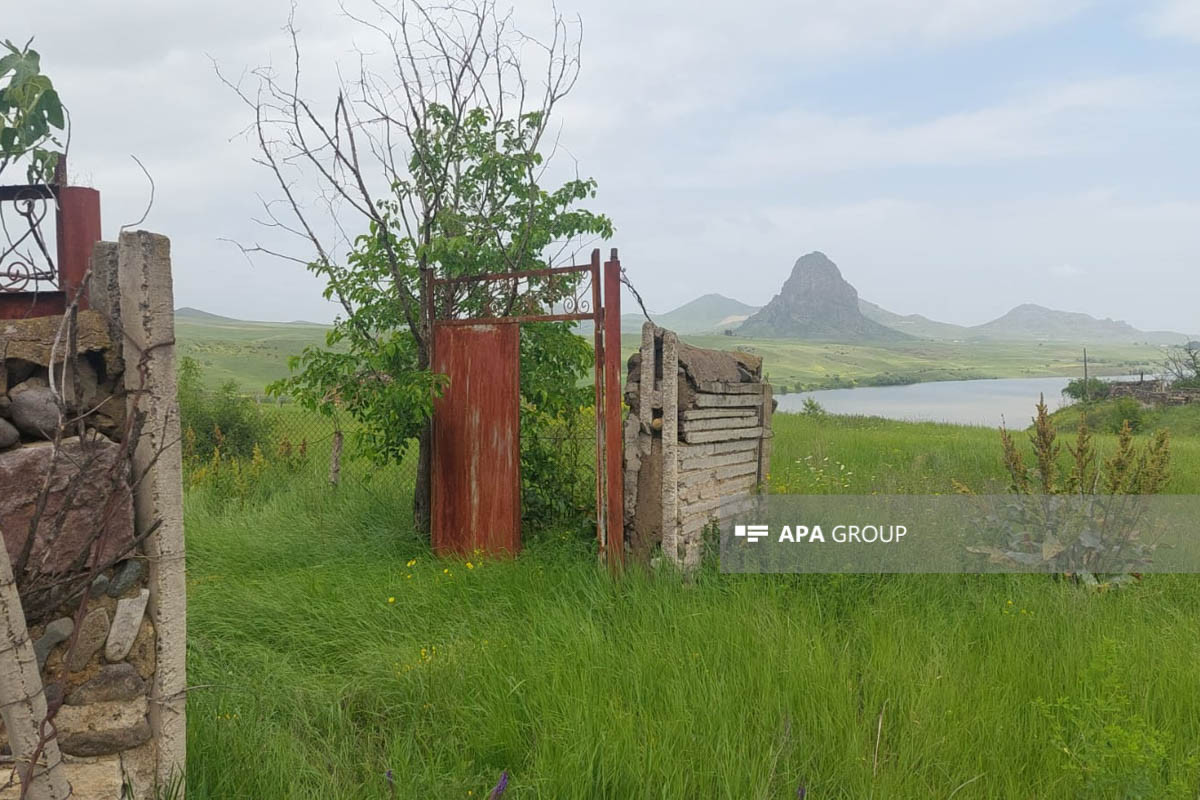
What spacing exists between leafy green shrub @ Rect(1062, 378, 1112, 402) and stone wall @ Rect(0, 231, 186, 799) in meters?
27.6

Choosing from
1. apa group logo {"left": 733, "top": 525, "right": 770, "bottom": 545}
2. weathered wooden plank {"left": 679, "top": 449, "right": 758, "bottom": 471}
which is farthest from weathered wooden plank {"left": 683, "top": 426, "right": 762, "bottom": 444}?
apa group logo {"left": 733, "top": 525, "right": 770, "bottom": 545}

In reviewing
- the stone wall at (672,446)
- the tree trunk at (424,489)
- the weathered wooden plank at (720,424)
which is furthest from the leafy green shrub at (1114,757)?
the tree trunk at (424,489)

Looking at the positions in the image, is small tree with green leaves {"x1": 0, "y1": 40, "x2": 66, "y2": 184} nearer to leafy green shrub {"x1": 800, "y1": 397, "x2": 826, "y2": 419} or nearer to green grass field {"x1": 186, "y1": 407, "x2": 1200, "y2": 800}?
green grass field {"x1": 186, "y1": 407, "x2": 1200, "y2": 800}

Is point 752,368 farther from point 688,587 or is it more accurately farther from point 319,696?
point 319,696

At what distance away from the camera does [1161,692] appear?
340 cm

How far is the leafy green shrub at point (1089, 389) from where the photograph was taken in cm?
2511

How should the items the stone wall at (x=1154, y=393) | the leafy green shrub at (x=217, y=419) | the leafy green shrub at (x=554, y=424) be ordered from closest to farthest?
1. the leafy green shrub at (x=554, y=424)
2. the leafy green shrub at (x=217, y=419)
3. the stone wall at (x=1154, y=393)

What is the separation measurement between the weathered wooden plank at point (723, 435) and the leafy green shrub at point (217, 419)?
775 centimetres

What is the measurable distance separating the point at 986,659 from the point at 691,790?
1.87 meters

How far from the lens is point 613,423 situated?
5070 millimetres

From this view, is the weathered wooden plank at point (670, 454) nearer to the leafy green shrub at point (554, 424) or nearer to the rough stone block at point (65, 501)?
the leafy green shrub at point (554, 424)

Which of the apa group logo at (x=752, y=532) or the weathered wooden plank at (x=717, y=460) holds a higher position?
the weathered wooden plank at (x=717, y=460)

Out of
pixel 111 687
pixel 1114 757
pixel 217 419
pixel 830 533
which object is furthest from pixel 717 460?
pixel 217 419

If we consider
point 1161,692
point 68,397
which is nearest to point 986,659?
point 1161,692
